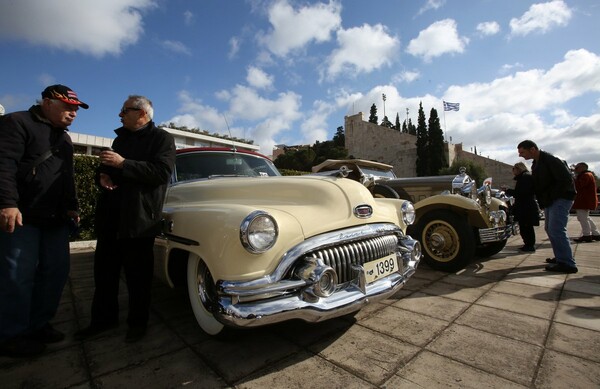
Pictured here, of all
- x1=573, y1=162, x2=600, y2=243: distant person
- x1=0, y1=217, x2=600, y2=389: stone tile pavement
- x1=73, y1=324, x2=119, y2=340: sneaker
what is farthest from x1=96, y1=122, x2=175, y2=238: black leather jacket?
x1=573, y1=162, x2=600, y2=243: distant person

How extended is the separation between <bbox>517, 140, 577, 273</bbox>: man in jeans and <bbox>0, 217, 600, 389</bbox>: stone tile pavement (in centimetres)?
125

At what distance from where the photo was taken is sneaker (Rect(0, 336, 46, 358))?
1979 mm

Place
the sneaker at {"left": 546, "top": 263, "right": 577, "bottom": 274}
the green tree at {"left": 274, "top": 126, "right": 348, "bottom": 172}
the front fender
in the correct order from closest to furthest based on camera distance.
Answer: the sneaker at {"left": 546, "top": 263, "right": 577, "bottom": 274} < the front fender < the green tree at {"left": 274, "top": 126, "right": 348, "bottom": 172}

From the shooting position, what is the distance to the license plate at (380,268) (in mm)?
2222

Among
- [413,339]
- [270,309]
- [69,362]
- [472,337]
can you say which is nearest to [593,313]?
[472,337]

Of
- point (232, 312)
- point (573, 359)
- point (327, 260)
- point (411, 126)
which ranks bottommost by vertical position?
point (573, 359)

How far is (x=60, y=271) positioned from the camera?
233cm

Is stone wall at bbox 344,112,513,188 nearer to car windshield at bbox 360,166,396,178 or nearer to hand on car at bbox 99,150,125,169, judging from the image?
car windshield at bbox 360,166,396,178

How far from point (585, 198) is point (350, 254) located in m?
7.42

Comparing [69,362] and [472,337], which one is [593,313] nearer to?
[472,337]

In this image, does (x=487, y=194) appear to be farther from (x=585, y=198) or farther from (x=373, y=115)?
(x=373, y=115)

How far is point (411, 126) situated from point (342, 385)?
79.6 metres

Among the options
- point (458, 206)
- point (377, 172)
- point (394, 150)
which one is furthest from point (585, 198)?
point (394, 150)

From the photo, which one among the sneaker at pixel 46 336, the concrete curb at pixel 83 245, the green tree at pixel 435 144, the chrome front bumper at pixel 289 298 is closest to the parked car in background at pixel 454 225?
the chrome front bumper at pixel 289 298
